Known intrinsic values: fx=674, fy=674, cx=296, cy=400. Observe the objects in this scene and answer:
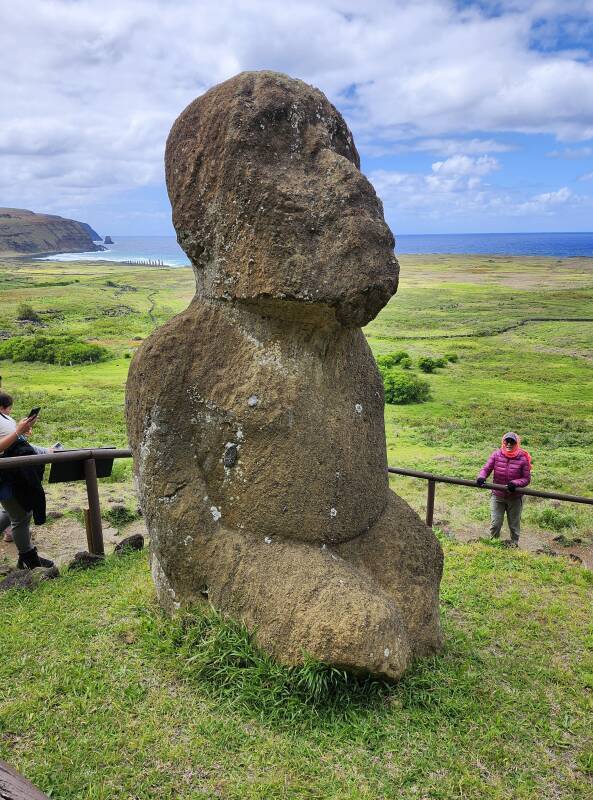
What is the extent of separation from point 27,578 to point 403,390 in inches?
619

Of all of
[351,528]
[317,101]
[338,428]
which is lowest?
[351,528]

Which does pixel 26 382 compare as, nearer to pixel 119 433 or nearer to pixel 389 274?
pixel 119 433

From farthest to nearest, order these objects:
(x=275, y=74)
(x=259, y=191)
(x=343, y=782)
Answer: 1. (x=275, y=74)
2. (x=259, y=191)
3. (x=343, y=782)

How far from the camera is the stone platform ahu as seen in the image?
412 centimetres

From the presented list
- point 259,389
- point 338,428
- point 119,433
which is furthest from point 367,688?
point 119,433

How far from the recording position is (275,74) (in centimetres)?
441

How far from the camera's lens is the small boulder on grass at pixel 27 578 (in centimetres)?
577

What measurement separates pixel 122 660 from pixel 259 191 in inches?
127

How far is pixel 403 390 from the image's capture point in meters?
20.5

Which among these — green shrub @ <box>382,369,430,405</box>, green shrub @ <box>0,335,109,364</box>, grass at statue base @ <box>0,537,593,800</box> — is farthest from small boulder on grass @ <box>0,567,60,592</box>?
green shrub @ <box>0,335,109,364</box>

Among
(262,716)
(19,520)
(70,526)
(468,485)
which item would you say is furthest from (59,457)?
(468,485)

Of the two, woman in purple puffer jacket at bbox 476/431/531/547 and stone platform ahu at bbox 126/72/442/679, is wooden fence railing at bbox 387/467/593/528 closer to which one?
woman in purple puffer jacket at bbox 476/431/531/547

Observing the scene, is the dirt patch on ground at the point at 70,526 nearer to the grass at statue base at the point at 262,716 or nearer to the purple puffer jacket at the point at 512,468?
the grass at statue base at the point at 262,716

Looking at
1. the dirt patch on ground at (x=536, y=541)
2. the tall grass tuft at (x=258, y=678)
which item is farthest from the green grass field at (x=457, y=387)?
the tall grass tuft at (x=258, y=678)
